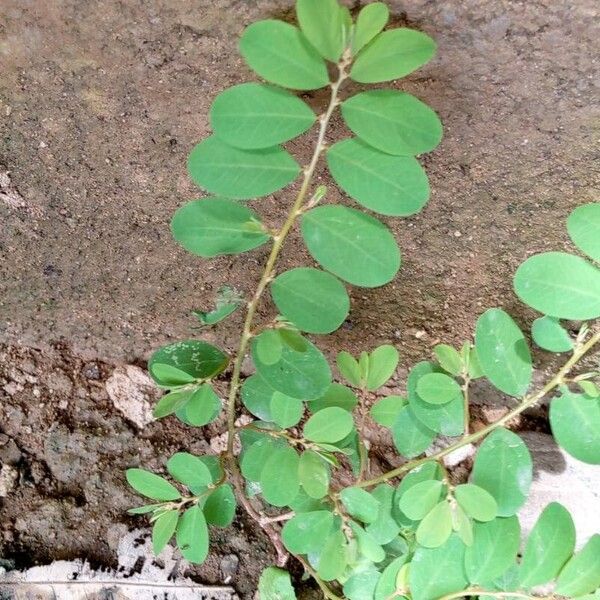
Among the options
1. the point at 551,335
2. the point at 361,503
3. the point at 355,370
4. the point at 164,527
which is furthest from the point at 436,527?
the point at 164,527

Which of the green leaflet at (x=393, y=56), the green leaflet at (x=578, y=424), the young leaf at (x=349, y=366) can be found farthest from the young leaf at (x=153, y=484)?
the green leaflet at (x=393, y=56)

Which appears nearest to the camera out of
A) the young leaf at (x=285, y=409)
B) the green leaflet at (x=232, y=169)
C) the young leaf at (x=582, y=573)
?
the green leaflet at (x=232, y=169)

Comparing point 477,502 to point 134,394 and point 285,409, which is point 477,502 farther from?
point 134,394

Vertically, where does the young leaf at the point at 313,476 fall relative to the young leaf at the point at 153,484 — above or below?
above

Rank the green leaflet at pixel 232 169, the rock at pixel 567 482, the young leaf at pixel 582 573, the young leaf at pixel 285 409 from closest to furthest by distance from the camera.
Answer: the green leaflet at pixel 232 169 < the young leaf at pixel 582 573 < the young leaf at pixel 285 409 < the rock at pixel 567 482

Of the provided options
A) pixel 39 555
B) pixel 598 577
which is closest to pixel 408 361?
pixel 598 577

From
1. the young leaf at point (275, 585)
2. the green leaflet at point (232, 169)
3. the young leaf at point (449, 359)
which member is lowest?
the young leaf at point (275, 585)

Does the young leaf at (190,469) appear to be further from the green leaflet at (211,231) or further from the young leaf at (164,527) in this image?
the green leaflet at (211,231)
